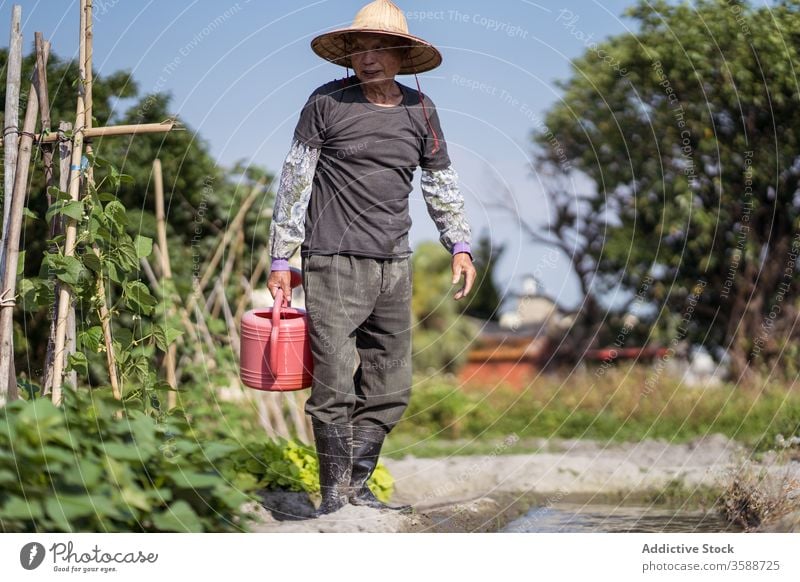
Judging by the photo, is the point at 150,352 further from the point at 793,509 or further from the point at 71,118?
the point at 793,509

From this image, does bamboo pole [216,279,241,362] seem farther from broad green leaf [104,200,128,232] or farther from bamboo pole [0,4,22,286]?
bamboo pole [0,4,22,286]

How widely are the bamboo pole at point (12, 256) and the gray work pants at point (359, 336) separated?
104 centimetres

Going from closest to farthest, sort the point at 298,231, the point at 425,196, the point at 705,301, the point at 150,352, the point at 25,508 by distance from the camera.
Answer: the point at 25,508
the point at 298,231
the point at 425,196
the point at 150,352
the point at 705,301

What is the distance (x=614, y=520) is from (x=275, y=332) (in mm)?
1932

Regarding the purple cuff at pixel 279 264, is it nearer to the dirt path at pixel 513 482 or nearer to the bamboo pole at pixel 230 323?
the dirt path at pixel 513 482

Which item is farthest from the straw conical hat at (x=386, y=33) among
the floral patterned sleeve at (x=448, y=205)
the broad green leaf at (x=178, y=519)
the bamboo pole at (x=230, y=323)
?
the bamboo pole at (x=230, y=323)

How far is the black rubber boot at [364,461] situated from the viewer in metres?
4.08

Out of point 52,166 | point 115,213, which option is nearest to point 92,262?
point 115,213

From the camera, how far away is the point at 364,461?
413 cm

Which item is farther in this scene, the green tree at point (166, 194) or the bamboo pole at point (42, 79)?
the green tree at point (166, 194)

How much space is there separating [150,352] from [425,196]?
1.37 meters

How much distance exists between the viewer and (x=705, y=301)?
8.66 metres

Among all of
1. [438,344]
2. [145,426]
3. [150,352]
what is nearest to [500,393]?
[438,344]

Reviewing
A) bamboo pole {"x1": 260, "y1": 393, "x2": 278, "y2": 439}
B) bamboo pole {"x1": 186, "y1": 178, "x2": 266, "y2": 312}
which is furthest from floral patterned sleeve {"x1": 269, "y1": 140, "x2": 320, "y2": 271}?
bamboo pole {"x1": 260, "y1": 393, "x2": 278, "y2": 439}
